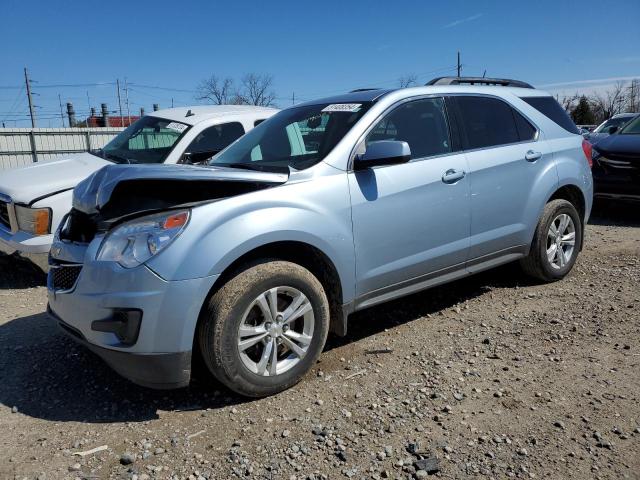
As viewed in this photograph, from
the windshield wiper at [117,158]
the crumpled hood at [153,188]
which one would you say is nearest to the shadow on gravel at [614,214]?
the windshield wiper at [117,158]

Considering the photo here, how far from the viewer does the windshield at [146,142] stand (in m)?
5.81

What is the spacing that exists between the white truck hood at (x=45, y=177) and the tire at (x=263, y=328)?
314cm

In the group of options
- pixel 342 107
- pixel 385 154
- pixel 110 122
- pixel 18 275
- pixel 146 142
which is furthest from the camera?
pixel 110 122

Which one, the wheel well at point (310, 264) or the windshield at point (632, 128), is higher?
the windshield at point (632, 128)

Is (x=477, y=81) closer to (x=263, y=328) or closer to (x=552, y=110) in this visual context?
(x=552, y=110)

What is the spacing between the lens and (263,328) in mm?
3016

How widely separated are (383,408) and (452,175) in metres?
1.82

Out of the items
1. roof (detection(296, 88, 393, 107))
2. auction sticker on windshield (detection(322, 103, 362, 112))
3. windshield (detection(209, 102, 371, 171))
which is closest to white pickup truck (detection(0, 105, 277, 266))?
windshield (detection(209, 102, 371, 171))

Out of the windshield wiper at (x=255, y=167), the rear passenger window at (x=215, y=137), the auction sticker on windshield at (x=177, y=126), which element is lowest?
the windshield wiper at (x=255, y=167)

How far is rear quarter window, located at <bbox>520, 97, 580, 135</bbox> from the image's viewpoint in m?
4.88

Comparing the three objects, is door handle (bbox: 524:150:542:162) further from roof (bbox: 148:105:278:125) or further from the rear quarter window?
roof (bbox: 148:105:278:125)

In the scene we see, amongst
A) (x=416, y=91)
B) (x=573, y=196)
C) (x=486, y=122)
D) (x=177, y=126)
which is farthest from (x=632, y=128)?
(x=177, y=126)

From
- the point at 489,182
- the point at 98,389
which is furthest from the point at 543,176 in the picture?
the point at 98,389

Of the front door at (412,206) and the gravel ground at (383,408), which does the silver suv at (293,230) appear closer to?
the front door at (412,206)
